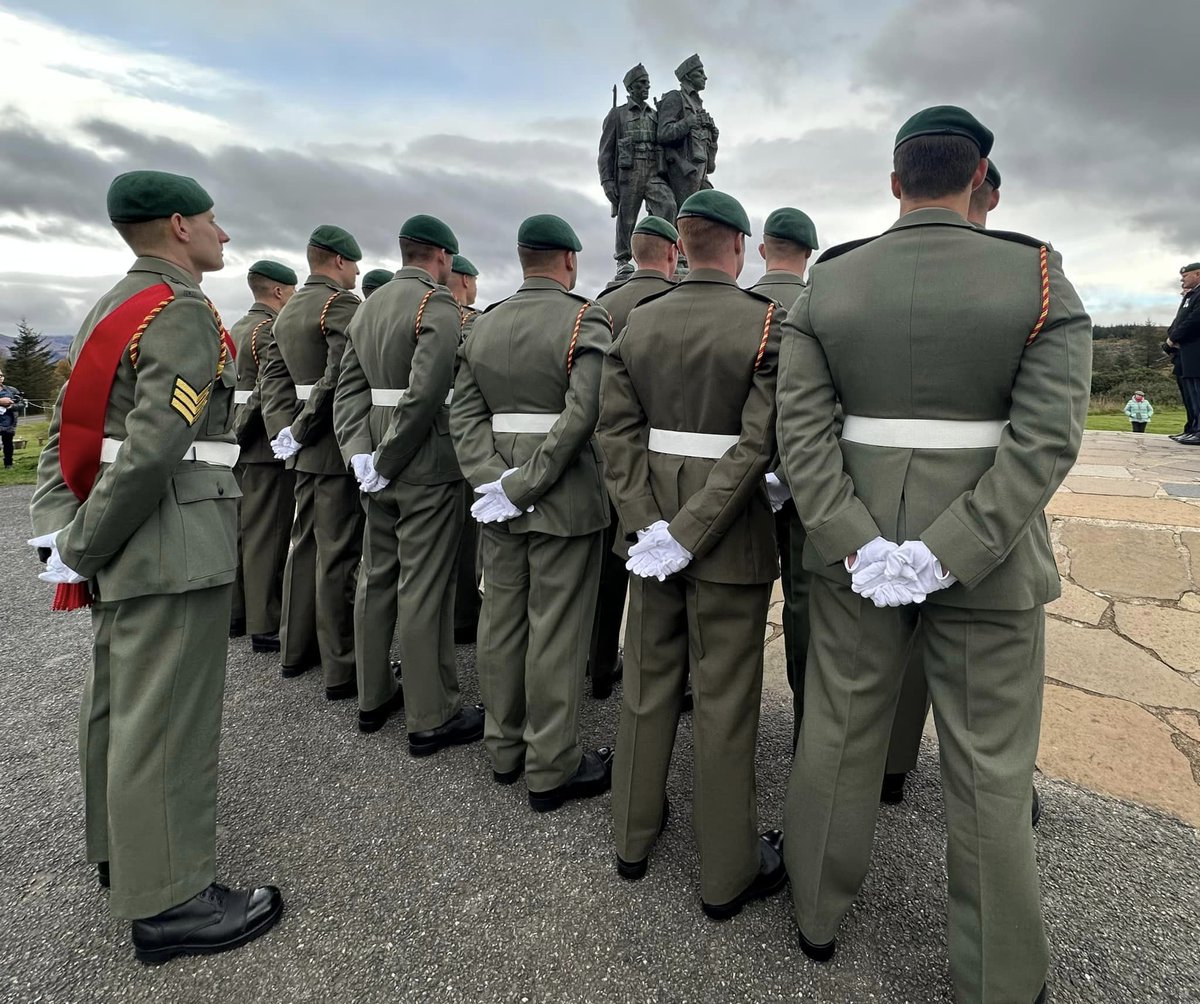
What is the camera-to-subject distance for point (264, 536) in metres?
4.12

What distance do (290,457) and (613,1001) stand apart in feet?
9.70

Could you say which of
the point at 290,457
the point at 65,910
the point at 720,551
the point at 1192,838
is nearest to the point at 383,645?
the point at 290,457

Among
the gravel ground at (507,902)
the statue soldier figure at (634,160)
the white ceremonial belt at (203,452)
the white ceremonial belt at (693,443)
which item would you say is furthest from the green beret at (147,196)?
the statue soldier figure at (634,160)

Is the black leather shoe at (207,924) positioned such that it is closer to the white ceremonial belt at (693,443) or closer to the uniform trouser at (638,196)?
the white ceremonial belt at (693,443)

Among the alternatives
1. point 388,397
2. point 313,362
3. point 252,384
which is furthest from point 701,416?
point 252,384

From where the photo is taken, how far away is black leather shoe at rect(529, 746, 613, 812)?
254 centimetres

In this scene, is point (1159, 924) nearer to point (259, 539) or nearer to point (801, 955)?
point (801, 955)

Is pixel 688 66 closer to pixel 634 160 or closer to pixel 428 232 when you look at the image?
pixel 634 160

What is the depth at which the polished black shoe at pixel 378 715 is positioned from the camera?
Answer: 315cm

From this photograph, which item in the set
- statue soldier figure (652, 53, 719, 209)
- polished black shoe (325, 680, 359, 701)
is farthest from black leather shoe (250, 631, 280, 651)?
statue soldier figure (652, 53, 719, 209)

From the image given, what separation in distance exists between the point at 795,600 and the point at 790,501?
1.52 ft

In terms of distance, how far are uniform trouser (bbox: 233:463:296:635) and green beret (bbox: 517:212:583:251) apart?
231 cm

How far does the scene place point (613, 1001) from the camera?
172 cm

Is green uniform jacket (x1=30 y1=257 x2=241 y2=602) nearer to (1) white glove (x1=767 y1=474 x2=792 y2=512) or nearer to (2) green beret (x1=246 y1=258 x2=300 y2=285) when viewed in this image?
(1) white glove (x1=767 y1=474 x2=792 y2=512)
